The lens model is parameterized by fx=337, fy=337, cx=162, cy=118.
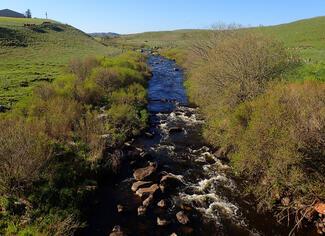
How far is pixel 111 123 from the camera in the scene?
3056 cm

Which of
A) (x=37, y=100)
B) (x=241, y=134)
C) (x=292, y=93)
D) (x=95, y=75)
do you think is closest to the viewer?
(x=292, y=93)

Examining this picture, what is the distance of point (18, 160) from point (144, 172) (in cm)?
889

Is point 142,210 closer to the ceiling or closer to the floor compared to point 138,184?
closer to the floor

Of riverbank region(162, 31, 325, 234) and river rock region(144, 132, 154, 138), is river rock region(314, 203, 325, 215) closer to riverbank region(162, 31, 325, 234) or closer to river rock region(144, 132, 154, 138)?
riverbank region(162, 31, 325, 234)

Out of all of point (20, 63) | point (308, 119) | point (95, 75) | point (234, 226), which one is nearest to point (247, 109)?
point (308, 119)

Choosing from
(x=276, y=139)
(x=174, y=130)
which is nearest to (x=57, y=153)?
(x=276, y=139)

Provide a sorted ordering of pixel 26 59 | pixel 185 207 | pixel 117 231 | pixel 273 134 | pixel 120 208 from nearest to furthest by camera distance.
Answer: pixel 117 231 → pixel 120 208 → pixel 273 134 → pixel 185 207 → pixel 26 59

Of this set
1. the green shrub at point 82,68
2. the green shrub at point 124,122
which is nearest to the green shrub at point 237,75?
the green shrub at point 124,122

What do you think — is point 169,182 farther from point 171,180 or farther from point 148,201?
point 148,201

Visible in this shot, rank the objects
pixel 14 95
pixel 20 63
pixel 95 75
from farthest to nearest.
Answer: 1. pixel 20 63
2. pixel 95 75
3. pixel 14 95

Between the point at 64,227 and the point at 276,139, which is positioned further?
the point at 276,139

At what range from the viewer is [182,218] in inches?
728

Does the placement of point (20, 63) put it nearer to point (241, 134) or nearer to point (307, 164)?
point (241, 134)

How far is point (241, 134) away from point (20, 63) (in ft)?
151
